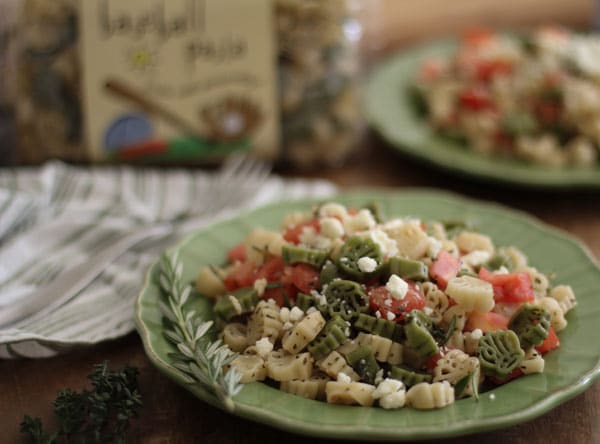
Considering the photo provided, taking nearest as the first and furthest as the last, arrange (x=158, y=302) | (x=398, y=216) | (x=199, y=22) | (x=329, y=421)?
(x=329, y=421)
(x=158, y=302)
(x=398, y=216)
(x=199, y=22)

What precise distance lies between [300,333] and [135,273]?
19.5 inches

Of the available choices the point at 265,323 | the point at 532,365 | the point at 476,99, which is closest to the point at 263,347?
the point at 265,323

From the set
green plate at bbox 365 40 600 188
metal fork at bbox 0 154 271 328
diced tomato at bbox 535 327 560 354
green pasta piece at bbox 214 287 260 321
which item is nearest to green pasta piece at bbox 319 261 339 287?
green pasta piece at bbox 214 287 260 321

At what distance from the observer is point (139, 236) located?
5.48ft

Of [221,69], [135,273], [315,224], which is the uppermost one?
[221,69]

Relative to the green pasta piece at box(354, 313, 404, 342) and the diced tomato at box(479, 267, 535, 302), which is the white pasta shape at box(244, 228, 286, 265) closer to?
Answer: the green pasta piece at box(354, 313, 404, 342)

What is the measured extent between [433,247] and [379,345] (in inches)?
8.9

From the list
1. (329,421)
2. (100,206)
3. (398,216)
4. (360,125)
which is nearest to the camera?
(329,421)

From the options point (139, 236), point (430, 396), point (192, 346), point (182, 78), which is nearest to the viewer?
point (430, 396)

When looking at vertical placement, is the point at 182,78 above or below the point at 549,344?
above

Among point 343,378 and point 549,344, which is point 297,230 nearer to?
point 343,378

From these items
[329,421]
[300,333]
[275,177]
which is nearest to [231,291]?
[300,333]

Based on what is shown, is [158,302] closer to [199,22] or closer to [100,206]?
[100,206]

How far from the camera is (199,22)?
6.52 ft
